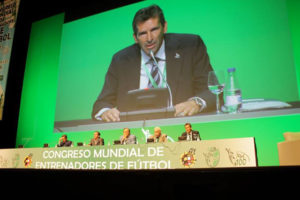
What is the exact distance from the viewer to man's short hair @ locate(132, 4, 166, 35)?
3.70 metres

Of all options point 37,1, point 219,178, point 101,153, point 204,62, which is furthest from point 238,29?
point 37,1

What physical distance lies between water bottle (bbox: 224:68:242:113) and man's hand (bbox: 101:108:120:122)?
62.6 inches

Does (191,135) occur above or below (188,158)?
above

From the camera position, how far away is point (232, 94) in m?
A: 3.18

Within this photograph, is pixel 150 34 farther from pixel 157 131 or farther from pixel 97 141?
pixel 97 141

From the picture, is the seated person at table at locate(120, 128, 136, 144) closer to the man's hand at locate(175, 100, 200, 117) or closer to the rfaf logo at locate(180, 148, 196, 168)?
the man's hand at locate(175, 100, 200, 117)

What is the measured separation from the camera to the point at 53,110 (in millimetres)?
4500

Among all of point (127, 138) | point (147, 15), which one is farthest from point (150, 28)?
point (127, 138)

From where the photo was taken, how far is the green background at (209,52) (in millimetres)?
2934

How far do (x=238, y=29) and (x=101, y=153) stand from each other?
237 cm

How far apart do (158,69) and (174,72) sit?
254 millimetres

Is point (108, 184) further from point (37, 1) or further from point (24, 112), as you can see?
point (37, 1)

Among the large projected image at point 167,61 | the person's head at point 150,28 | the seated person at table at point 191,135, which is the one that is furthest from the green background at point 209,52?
the seated person at table at point 191,135

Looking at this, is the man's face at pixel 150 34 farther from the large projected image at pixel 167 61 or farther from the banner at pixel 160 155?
the banner at pixel 160 155
